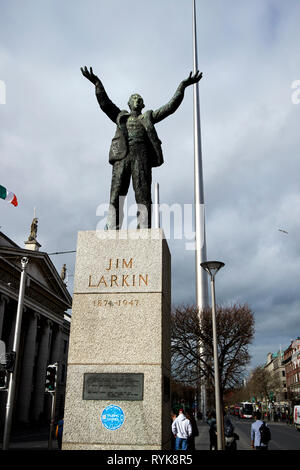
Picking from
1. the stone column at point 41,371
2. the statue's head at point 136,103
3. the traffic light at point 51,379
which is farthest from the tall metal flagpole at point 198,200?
the statue's head at point 136,103

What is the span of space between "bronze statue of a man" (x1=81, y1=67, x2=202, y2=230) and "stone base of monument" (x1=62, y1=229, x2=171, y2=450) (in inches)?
25.9

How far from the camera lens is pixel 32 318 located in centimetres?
4644

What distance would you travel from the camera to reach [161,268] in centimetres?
663

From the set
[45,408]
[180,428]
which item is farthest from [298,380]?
[180,428]

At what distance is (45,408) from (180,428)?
50361 millimetres

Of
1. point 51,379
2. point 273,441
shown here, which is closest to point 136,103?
point 51,379

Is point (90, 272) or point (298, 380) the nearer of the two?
point (90, 272)

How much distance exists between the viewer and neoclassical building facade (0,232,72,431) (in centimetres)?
3850

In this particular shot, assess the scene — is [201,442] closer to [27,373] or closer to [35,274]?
[27,373]

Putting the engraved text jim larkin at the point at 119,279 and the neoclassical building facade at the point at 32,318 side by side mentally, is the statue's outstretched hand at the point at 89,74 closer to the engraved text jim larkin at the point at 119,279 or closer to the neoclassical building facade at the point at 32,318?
the engraved text jim larkin at the point at 119,279

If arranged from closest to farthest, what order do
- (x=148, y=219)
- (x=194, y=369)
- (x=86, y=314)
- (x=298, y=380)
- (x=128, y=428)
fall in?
(x=128, y=428) < (x=86, y=314) < (x=148, y=219) < (x=194, y=369) < (x=298, y=380)

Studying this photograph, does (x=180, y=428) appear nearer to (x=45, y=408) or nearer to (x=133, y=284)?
(x=133, y=284)

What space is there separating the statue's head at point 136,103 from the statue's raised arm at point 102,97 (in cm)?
31

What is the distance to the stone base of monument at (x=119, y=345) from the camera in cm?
584
